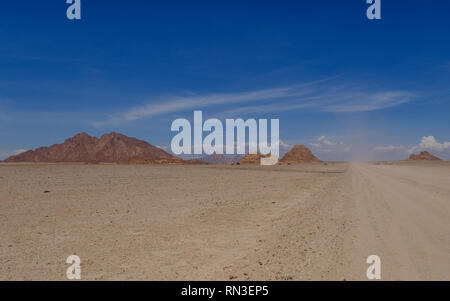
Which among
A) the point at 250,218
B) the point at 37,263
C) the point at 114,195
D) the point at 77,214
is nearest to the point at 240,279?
the point at 37,263

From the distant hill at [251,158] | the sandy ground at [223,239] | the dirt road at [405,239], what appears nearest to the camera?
the dirt road at [405,239]

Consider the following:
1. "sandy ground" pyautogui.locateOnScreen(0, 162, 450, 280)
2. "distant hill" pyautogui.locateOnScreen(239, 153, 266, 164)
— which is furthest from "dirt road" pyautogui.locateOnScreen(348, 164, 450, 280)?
"distant hill" pyautogui.locateOnScreen(239, 153, 266, 164)

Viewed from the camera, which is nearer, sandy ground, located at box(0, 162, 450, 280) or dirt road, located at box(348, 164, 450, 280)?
dirt road, located at box(348, 164, 450, 280)

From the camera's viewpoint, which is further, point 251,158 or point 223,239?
point 251,158

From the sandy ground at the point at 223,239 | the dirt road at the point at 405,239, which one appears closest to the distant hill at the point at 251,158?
the sandy ground at the point at 223,239

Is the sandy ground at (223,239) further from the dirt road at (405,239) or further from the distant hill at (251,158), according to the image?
the distant hill at (251,158)

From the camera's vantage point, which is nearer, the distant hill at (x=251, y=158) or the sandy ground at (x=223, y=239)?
the sandy ground at (x=223, y=239)

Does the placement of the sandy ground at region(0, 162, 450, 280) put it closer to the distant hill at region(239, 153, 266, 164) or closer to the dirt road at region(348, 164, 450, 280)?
the dirt road at region(348, 164, 450, 280)

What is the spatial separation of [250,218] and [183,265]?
6239 mm

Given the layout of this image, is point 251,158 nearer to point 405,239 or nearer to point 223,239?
point 223,239

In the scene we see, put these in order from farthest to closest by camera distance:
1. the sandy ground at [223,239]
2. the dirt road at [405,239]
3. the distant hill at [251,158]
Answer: the distant hill at [251,158] < the sandy ground at [223,239] < the dirt road at [405,239]

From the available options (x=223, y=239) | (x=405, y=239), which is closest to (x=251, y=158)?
(x=223, y=239)

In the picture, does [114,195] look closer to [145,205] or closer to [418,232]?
[145,205]

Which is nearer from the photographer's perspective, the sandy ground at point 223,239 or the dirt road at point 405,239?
the dirt road at point 405,239
